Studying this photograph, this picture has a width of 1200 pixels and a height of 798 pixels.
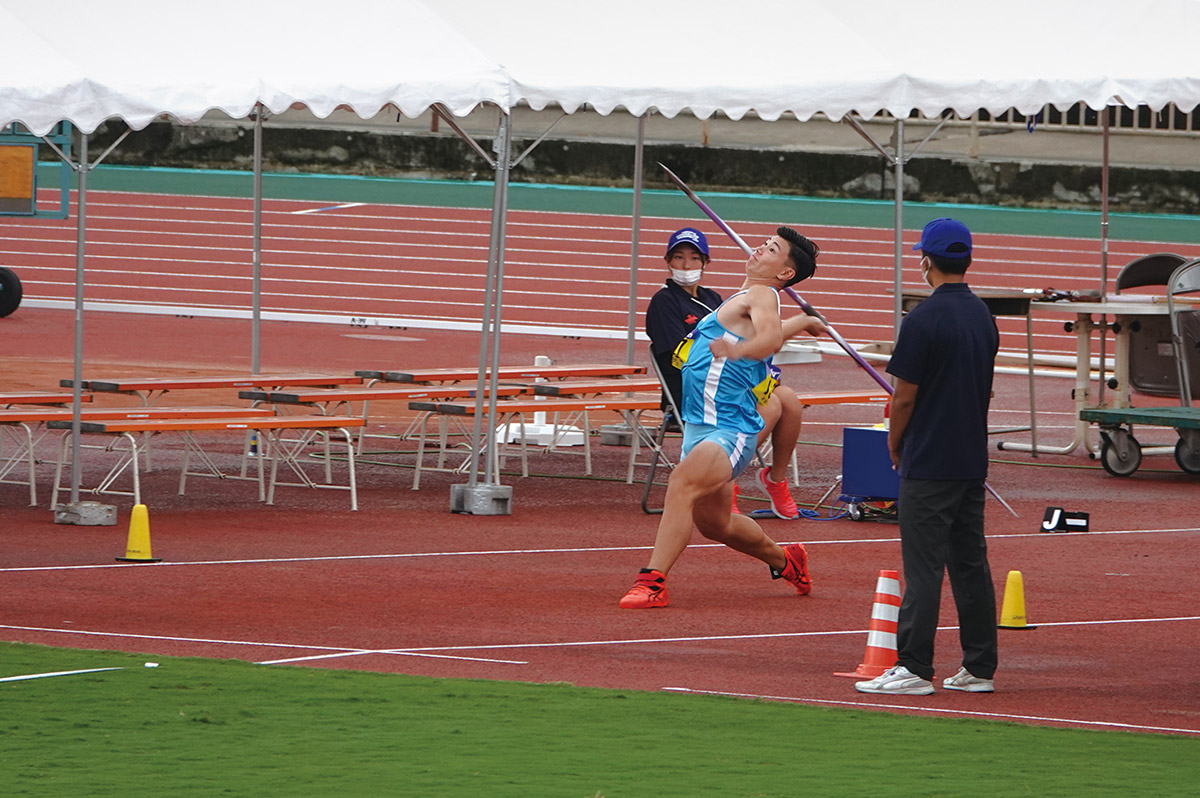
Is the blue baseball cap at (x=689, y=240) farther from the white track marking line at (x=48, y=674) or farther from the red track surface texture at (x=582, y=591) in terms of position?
the white track marking line at (x=48, y=674)

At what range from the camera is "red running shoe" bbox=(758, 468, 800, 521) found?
1264 cm

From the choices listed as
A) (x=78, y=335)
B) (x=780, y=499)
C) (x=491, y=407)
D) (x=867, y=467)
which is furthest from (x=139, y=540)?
(x=867, y=467)

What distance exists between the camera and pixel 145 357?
22.8 meters

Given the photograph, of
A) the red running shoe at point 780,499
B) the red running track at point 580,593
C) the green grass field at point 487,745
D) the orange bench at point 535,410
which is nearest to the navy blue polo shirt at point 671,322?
the orange bench at point 535,410

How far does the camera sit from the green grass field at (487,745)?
6086mm

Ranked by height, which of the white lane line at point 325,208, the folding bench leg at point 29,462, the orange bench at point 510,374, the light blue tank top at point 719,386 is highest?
the white lane line at point 325,208

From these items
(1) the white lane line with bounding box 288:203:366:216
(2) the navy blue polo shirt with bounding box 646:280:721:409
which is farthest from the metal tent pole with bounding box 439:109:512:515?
(1) the white lane line with bounding box 288:203:366:216

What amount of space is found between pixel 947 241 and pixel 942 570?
1261 millimetres

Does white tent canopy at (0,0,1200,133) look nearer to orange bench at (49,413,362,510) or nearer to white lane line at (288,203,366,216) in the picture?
orange bench at (49,413,362,510)

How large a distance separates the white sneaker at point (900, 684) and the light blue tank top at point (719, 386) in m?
1.96

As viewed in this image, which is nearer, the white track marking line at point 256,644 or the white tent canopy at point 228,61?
the white track marking line at point 256,644

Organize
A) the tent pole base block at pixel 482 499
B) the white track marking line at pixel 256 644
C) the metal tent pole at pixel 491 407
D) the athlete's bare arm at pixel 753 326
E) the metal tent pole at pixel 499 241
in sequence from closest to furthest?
the white track marking line at pixel 256 644 < the athlete's bare arm at pixel 753 326 < the metal tent pole at pixel 499 241 < the metal tent pole at pixel 491 407 < the tent pole base block at pixel 482 499

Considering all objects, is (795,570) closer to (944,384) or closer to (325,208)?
(944,384)

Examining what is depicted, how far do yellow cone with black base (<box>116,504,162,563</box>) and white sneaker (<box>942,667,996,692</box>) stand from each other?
4.63 metres
